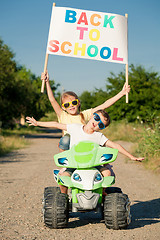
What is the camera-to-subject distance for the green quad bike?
473 centimetres

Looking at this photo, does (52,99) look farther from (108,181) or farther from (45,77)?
(108,181)

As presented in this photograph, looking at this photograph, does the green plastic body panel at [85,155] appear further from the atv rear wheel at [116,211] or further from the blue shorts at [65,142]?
the atv rear wheel at [116,211]

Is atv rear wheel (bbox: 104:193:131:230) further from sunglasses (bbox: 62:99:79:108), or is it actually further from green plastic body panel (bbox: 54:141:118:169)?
sunglasses (bbox: 62:99:79:108)

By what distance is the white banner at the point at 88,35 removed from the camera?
6.64 m

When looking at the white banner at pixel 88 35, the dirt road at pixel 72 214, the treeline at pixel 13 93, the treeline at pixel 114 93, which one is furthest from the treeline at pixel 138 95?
the white banner at pixel 88 35

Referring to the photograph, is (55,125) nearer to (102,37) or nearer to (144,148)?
(102,37)

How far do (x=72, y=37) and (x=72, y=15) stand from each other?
0.41 m

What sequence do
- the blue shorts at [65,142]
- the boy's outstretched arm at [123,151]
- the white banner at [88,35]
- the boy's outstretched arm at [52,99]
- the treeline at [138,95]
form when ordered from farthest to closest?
the treeline at [138,95] < the white banner at [88,35] < the boy's outstretched arm at [52,99] < the blue shorts at [65,142] < the boy's outstretched arm at [123,151]

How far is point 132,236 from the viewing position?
4691mm

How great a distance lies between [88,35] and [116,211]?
3333 mm

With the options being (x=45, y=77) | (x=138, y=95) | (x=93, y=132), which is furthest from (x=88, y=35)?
(x=138, y=95)

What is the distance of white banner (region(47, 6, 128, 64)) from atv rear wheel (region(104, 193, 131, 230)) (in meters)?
2.69

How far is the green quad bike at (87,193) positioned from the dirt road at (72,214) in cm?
19

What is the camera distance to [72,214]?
6.06 meters
